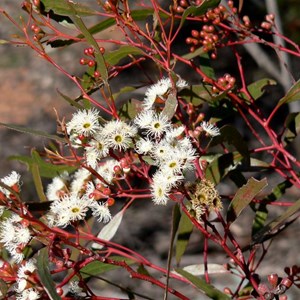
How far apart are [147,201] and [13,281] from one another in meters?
3.31

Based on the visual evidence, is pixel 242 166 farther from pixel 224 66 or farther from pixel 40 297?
pixel 224 66

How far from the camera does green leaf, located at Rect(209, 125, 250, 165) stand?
1.39 metres

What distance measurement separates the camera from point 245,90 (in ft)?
4.97

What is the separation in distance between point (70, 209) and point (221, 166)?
1.19 feet

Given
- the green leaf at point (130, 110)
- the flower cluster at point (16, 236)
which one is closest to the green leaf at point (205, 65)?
the green leaf at point (130, 110)

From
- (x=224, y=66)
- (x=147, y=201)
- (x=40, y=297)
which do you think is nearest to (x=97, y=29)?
(x=40, y=297)

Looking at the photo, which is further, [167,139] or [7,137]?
[7,137]

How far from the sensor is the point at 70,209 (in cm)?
123

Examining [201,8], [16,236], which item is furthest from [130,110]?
[16,236]

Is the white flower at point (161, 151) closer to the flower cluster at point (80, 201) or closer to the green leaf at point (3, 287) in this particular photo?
the flower cluster at point (80, 201)

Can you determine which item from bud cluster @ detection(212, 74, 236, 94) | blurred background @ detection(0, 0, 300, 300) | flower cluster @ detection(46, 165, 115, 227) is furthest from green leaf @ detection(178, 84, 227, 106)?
blurred background @ detection(0, 0, 300, 300)

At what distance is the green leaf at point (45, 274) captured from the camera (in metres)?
1.07

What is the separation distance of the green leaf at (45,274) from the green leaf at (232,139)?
0.40 meters

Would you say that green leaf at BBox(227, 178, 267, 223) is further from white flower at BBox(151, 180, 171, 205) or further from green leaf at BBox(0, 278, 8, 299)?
green leaf at BBox(0, 278, 8, 299)
